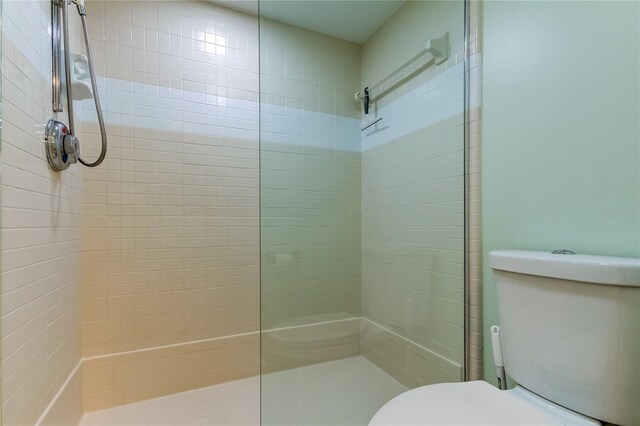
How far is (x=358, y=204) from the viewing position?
152 centimetres

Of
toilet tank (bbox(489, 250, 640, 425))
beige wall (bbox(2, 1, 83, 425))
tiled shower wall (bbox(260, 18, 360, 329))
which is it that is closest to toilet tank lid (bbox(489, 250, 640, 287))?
toilet tank (bbox(489, 250, 640, 425))

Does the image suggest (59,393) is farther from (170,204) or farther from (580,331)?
(580,331)

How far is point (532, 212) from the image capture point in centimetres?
111

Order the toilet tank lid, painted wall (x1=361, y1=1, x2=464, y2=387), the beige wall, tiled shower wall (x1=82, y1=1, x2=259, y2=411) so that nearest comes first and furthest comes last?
the toilet tank lid
the beige wall
painted wall (x1=361, y1=1, x2=464, y2=387)
tiled shower wall (x1=82, y1=1, x2=259, y2=411)

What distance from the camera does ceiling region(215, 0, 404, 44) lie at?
144 centimetres

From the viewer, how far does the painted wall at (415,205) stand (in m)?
1.41

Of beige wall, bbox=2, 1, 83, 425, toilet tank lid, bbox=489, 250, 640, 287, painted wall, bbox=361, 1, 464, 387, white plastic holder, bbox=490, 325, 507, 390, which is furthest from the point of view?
painted wall, bbox=361, 1, 464, 387

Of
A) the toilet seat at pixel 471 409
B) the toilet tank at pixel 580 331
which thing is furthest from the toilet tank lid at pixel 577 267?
the toilet seat at pixel 471 409

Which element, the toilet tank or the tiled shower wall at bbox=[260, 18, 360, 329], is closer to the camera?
the toilet tank

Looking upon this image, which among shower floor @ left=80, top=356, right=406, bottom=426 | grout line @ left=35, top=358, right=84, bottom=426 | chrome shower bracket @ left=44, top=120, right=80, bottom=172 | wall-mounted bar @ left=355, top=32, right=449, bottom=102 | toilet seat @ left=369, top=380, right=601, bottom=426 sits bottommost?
shower floor @ left=80, top=356, right=406, bottom=426

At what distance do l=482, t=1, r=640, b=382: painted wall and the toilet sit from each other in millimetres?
194

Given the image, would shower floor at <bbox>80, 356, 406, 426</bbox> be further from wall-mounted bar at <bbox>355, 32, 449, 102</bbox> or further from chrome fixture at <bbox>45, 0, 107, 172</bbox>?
wall-mounted bar at <bbox>355, 32, 449, 102</bbox>

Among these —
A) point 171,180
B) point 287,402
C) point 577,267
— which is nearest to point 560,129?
point 577,267

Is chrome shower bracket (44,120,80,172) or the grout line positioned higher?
chrome shower bracket (44,120,80,172)
